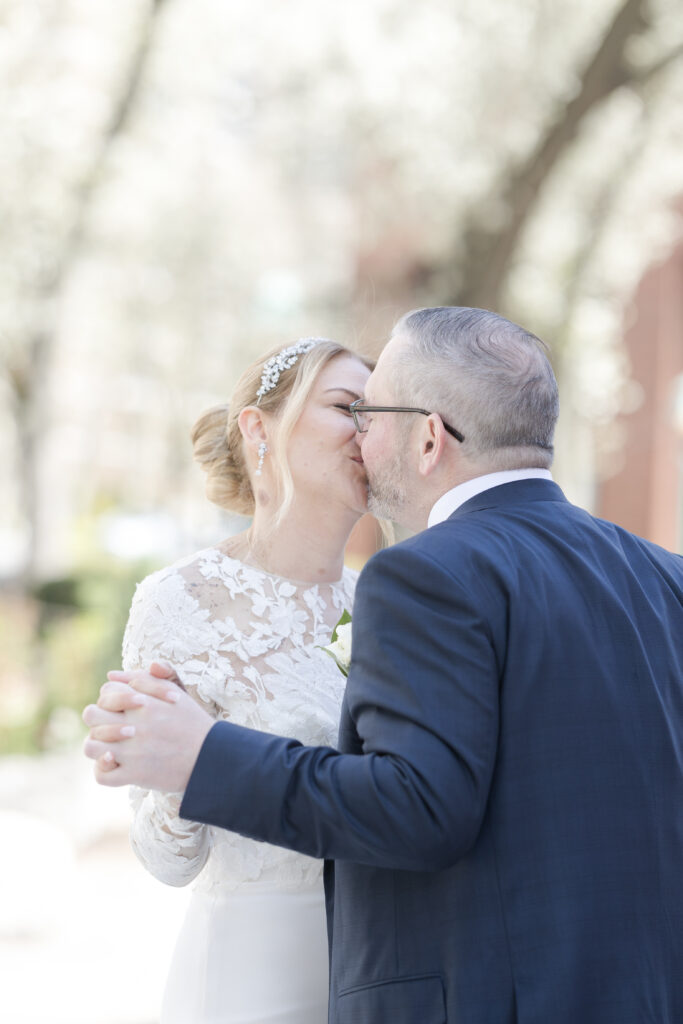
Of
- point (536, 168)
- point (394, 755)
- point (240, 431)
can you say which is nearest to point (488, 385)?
point (394, 755)

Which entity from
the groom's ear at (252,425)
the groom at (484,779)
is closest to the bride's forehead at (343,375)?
the groom's ear at (252,425)

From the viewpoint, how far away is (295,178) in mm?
11633

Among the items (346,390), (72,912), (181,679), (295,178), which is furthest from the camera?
(295,178)

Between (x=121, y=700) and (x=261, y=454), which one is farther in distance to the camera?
(x=261, y=454)

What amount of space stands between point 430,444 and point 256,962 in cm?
134

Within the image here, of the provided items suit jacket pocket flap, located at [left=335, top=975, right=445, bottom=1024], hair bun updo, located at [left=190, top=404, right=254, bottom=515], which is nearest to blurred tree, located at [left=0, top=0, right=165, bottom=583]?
hair bun updo, located at [left=190, top=404, right=254, bottom=515]

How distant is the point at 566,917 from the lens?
5.21ft

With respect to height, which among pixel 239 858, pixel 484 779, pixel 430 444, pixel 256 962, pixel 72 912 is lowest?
pixel 72 912

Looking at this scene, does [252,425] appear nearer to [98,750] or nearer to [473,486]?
[473,486]

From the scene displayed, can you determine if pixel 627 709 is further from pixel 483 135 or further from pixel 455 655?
pixel 483 135

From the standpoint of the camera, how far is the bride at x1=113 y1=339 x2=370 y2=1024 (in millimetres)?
2389

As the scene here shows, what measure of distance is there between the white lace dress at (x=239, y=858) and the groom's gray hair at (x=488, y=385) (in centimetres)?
86

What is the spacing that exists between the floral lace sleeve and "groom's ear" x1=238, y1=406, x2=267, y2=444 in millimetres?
495

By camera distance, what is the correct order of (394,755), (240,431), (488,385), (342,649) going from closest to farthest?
(394,755), (488,385), (342,649), (240,431)
